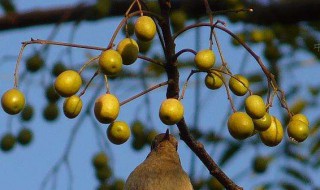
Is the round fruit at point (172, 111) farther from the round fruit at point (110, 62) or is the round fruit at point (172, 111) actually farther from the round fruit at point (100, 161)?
the round fruit at point (100, 161)

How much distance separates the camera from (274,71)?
363 cm

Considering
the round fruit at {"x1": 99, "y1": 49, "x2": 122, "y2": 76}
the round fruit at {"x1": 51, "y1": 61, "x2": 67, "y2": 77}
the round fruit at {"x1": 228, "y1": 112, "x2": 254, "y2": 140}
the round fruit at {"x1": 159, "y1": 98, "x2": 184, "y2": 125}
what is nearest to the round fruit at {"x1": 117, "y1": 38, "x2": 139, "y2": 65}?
the round fruit at {"x1": 99, "y1": 49, "x2": 122, "y2": 76}

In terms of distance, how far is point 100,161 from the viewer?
3.41 m

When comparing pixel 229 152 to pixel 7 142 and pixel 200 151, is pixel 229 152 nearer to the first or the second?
pixel 7 142

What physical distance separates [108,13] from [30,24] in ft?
1.20

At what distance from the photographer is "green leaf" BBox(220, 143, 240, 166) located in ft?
11.8

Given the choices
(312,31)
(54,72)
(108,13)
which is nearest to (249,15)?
(312,31)

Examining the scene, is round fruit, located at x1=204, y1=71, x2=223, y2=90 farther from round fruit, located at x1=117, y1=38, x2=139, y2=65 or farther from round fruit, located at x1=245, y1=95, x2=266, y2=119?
round fruit, located at x1=117, y1=38, x2=139, y2=65

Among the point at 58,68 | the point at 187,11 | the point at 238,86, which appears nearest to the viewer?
the point at 238,86

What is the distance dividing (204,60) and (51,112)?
1.19m

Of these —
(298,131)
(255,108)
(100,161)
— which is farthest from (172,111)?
(100,161)

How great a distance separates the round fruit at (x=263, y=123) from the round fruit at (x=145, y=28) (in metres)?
0.34

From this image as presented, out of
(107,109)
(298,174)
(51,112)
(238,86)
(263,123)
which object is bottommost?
(298,174)

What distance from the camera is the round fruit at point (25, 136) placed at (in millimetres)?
3561
